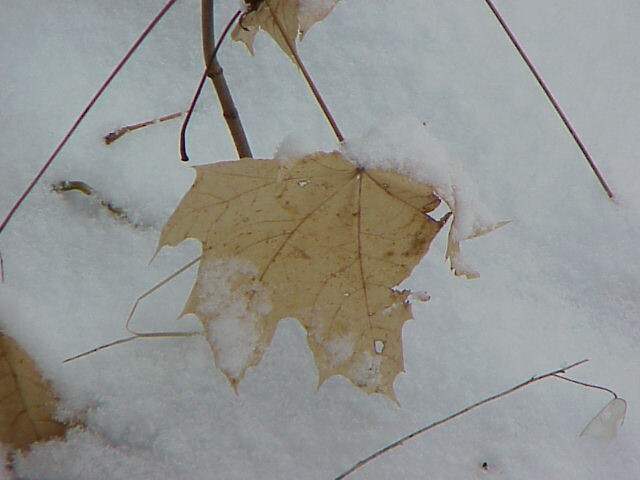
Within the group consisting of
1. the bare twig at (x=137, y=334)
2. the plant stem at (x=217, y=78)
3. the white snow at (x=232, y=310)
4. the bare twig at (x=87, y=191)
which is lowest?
the bare twig at (x=137, y=334)

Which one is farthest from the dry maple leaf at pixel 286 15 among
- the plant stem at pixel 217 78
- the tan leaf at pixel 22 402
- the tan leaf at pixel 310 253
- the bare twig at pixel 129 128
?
the tan leaf at pixel 22 402

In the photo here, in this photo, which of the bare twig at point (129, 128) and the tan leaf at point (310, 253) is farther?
the bare twig at point (129, 128)

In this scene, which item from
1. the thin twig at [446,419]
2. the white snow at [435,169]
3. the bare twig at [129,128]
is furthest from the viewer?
the bare twig at [129,128]

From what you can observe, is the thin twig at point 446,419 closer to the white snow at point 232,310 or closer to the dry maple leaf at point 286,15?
the white snow at point 232,310

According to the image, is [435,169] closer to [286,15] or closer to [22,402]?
[286,15]

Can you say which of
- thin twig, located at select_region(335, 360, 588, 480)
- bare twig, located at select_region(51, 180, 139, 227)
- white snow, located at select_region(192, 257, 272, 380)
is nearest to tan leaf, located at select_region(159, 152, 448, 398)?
white snow, located at select_region(192, 257, 272, 380)

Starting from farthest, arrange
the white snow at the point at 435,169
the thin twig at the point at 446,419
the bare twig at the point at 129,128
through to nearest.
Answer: the bare twig at the point at 129,128
the thin twig at the point at 446,419
the white snow at the point at 435,169

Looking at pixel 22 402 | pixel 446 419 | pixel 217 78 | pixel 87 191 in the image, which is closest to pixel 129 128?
pixel 87 191
